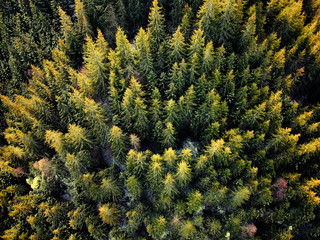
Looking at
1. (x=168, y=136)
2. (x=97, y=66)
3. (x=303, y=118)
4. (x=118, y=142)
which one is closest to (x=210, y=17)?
(x=97, y=66)

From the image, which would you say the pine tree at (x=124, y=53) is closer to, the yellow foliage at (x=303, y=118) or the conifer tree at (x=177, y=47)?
the conifer tree at (x=177, y=47)

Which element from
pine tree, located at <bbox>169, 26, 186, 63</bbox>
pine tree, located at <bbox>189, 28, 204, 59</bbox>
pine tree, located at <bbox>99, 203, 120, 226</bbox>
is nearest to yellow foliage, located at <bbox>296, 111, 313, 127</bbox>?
pine tree, located at <bbox>189, 28, 204, 59</bbox>

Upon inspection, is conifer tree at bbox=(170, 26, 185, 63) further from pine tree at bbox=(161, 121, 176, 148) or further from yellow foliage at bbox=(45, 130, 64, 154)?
yellow foliage at bbox=(45, 130, 64, 154)

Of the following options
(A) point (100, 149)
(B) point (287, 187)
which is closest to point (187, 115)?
(A) point (100, 149)

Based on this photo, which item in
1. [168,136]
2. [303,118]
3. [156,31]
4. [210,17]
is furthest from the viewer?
[303,118]

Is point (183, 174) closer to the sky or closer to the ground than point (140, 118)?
closer to the ground

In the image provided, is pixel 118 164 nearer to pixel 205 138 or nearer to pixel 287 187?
pixel 205 138

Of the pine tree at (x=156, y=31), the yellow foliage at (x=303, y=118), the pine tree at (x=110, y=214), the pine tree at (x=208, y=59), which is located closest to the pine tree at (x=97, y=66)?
the pine tree at (x=156, y=31)

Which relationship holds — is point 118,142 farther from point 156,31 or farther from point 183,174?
point 156,31
